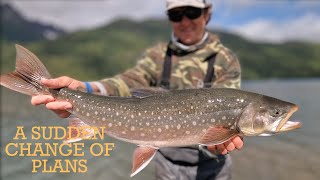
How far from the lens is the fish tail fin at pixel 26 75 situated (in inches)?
193

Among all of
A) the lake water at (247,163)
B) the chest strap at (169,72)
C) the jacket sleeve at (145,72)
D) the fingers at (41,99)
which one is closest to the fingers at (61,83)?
the fingers at (41,99)

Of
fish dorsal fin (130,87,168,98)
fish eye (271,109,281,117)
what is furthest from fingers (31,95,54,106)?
fish eye (271,109,281,117)

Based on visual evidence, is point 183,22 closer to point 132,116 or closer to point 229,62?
point 229,62

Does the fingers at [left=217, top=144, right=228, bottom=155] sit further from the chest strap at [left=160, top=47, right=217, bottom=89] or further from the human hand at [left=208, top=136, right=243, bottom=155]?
the chest strap at [left=160, top=47, right=217, bottom=89]

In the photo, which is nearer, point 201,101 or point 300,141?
point 201,101

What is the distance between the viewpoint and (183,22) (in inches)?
257

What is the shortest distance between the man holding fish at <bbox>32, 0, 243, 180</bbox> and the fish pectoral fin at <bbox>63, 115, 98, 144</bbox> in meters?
0.52

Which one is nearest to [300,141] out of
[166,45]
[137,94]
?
[166,45]

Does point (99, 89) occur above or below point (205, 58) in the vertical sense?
below

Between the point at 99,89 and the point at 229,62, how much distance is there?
6.94ft

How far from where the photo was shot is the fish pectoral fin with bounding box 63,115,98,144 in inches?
205

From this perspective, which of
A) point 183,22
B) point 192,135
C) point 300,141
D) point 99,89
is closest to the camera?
point 192,135

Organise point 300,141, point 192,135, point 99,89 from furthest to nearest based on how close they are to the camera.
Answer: point 300,141 → point 99,89 → point 192,135

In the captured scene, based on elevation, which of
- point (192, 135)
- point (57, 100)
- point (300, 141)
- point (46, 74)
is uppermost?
point (46, 74)
